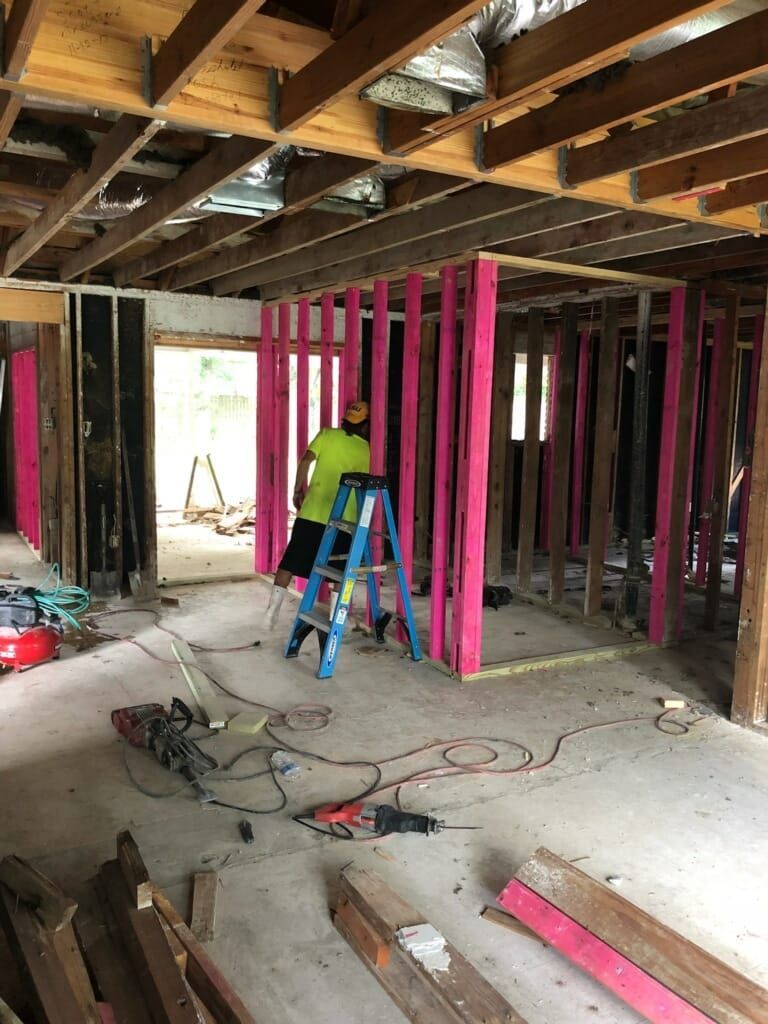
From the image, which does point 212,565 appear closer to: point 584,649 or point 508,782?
point 584,649

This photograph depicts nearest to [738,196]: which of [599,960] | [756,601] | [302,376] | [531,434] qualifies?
[756,601]

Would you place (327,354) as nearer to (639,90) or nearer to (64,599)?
(64,599)

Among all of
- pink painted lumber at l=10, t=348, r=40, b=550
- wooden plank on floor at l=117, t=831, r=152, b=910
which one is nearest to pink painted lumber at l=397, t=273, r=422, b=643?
wooden plank on floor at l=117, t=831, r=152, b=910

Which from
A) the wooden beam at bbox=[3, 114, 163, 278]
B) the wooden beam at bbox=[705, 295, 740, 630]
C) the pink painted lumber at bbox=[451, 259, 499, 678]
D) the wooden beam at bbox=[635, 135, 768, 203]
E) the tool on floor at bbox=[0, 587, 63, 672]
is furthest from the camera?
the wooden beam at bbox=[705, 295, 740, 630]

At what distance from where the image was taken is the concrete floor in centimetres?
229

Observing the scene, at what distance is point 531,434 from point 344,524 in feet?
7.69

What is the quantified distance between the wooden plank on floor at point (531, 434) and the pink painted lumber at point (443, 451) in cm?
183

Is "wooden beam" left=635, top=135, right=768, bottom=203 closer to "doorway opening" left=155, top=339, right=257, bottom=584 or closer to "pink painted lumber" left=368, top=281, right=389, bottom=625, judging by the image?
"pink painted lumber" left=368, top=281, right=389, bottom=625

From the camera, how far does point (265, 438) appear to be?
22.5 ft

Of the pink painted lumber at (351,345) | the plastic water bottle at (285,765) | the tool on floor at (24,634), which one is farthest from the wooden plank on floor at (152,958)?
the pink painted lumber at (351,345)

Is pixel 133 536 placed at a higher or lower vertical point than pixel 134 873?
higher

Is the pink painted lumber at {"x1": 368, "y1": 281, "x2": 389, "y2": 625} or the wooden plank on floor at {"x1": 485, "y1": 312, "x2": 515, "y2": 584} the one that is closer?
the pink painted lumber at {"x1": 368, "y1": 281, "x2": 389, "y2": 625}

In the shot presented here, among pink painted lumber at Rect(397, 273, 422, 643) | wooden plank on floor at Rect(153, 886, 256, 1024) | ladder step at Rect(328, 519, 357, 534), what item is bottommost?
wooden plank on floor at Rect(153, 886, 256, 1024)

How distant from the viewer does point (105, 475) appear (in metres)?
6.28
